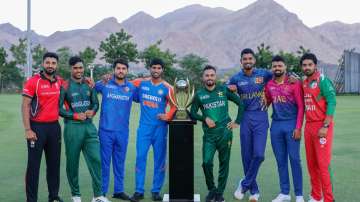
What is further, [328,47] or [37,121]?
[328,47]

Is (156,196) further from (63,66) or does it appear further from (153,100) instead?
(63,66)

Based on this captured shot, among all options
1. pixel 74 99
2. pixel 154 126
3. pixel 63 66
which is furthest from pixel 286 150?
pixel 63 66

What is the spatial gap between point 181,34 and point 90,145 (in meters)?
137

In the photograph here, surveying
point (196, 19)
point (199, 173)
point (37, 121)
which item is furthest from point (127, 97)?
point (196, 19)

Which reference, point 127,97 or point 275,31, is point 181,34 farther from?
point 127,97

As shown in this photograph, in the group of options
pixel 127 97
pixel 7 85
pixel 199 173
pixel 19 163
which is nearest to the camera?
pixel 127 97

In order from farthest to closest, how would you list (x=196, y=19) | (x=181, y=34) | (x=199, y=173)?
(x=196, y=19) → (x=181, y=34) → (x=199, y=173)

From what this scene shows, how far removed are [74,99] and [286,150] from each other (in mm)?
2462

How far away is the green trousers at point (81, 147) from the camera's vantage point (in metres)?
5.41

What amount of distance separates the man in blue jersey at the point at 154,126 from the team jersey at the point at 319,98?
157 cm

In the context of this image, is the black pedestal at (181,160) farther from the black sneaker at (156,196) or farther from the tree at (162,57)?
the tree at (162,57)

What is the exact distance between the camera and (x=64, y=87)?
17.7 ft

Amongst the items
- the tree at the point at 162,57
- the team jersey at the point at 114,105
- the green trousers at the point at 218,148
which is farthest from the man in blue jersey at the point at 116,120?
the tree at the point at 162,57

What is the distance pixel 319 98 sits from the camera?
5.25 metres
